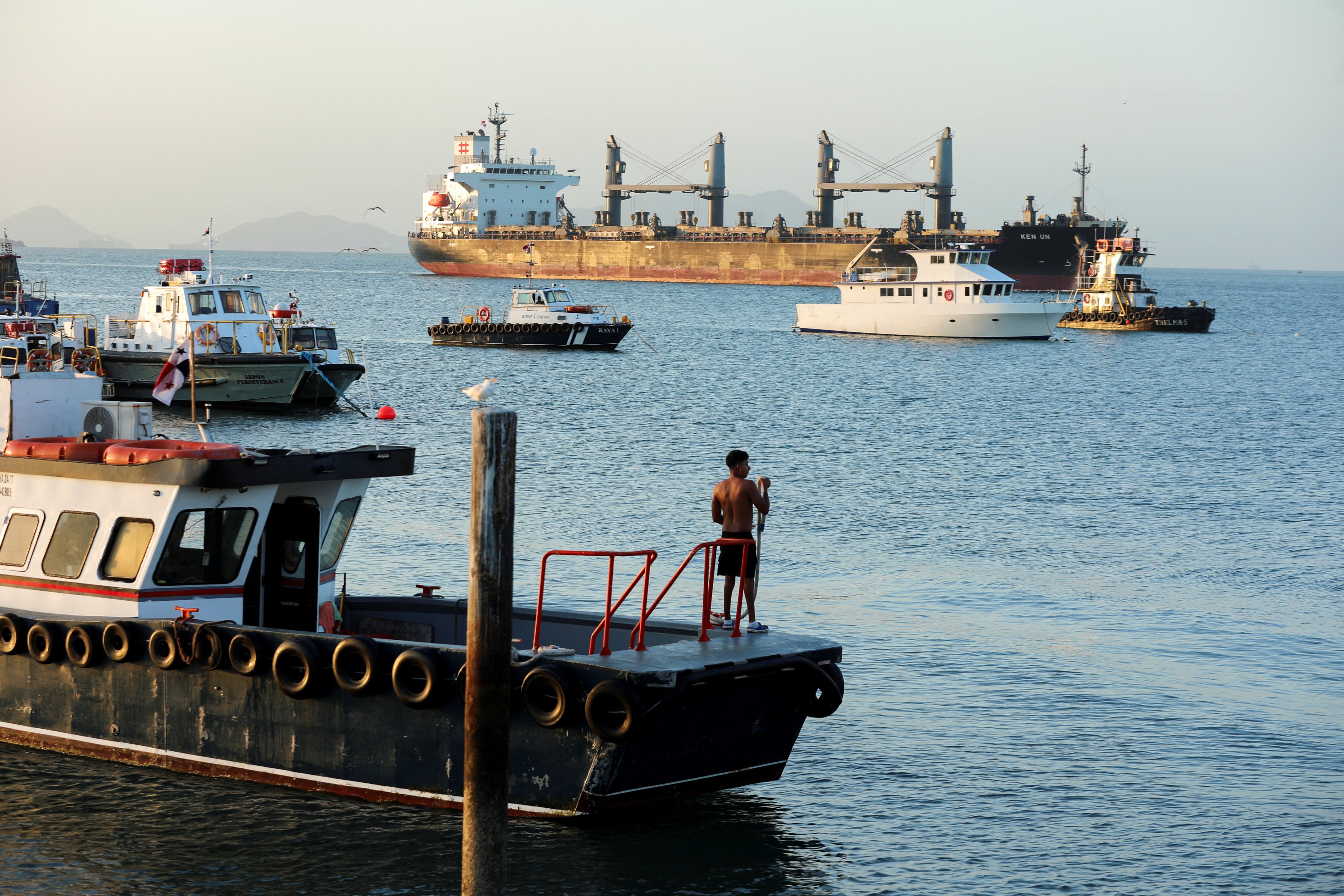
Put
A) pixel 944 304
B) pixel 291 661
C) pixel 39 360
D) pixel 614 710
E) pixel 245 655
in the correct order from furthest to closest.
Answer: pixel 944 304 → pixel 39 360 → pixel 245 655 → pixel 291 661 → pixel 614 710

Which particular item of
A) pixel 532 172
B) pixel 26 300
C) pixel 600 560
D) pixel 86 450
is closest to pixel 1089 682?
pixel 600 560

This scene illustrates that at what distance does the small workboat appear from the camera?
9750cm

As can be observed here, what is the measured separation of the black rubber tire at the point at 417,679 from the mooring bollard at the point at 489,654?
1.92m

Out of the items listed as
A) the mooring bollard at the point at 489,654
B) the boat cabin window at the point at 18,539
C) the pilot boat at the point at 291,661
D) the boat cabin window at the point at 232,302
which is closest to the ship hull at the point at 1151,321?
the boat cabin window at the point at 232,302

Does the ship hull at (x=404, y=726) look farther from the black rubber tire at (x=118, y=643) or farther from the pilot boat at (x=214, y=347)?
the pilot boat at (x=214, y=347)

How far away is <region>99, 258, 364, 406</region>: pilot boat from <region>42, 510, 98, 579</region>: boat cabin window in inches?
1184

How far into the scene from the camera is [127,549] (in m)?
12.3

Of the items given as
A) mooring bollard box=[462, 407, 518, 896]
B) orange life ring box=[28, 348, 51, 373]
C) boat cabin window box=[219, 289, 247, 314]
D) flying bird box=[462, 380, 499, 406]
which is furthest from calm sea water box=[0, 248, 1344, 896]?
orange life ring box=[28, 348, 51, 373]

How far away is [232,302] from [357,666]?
35.7m

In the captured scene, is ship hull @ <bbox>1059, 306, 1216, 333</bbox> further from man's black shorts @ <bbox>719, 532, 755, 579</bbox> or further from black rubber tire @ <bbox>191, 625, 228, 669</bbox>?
black rubber tire @ <bbox>191, 625, 228, 669</bbox>

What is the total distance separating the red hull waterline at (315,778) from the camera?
36.8 feet

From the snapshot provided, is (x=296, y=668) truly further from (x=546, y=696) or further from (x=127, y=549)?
(x=546, y=696)

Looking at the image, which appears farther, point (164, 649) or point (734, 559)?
point (734, 559)

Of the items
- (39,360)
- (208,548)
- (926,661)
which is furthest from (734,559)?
(39,360)
